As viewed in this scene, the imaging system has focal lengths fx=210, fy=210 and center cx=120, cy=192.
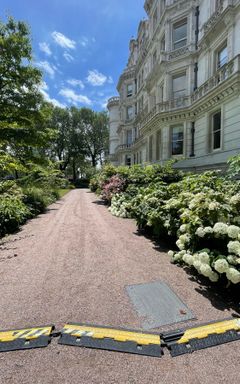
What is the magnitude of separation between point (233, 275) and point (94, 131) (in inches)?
1975

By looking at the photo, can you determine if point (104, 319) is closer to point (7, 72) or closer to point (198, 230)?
point (198, 230)

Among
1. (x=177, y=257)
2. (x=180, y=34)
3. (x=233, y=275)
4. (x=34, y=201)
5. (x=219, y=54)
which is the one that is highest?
(x=180, y=34)

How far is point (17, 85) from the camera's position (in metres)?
12.0

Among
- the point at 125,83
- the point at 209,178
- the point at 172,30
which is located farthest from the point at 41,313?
the point at 125,83

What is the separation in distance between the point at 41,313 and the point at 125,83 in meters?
27.9

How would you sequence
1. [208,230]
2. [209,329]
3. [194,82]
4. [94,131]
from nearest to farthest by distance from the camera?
[209,329] < [208,230] < [194,82] < [94,131]

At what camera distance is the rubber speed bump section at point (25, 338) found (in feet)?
7.04

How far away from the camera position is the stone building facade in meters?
9.70

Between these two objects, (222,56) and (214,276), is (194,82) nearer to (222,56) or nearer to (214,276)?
(222,56)

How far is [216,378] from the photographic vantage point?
1821mm

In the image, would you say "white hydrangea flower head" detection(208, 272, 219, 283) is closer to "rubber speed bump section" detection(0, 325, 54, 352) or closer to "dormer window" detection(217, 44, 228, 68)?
"rubber speed bump section" detection(0, 325, 54, 352)

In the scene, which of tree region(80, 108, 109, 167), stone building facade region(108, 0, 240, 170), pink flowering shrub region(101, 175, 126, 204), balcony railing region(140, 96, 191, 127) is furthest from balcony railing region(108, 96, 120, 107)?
pink flowering shrub region(101, 175, 126, 204)

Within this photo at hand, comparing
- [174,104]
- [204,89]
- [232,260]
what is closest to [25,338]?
[232,260]

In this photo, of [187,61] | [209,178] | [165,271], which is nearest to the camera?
[165,271]
